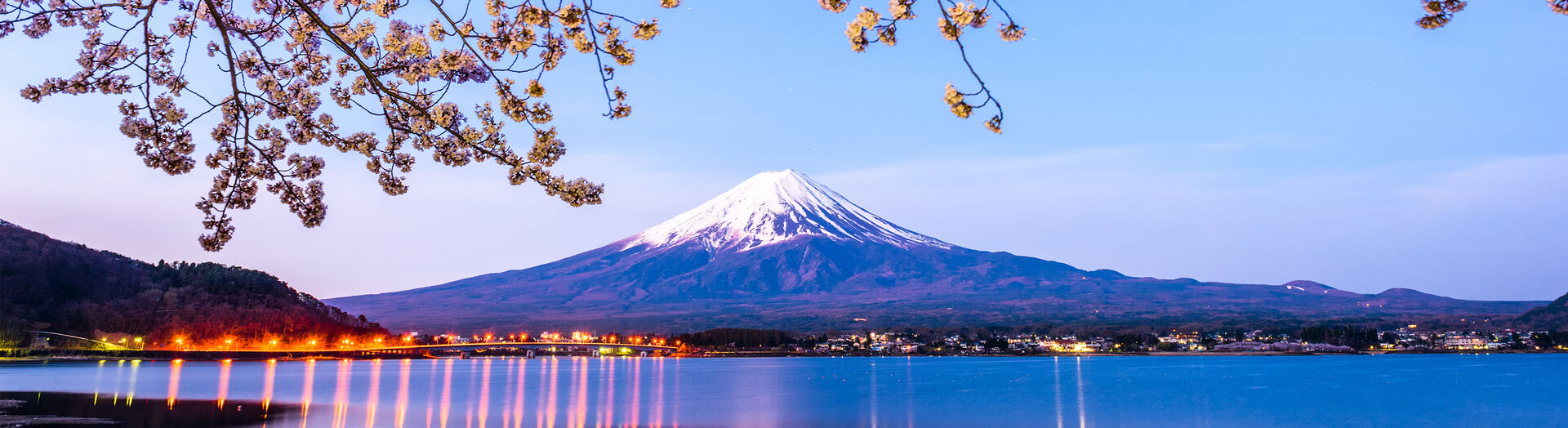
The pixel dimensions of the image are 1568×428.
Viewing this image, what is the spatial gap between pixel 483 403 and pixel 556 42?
2394 inches

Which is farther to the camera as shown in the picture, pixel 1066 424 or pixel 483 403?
pixel 483 403

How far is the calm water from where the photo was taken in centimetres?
5206

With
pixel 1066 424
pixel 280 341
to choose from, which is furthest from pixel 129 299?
pixel 1066 424

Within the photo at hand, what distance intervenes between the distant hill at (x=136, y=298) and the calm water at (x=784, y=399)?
2359 centimetres

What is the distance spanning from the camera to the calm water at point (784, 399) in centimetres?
5206

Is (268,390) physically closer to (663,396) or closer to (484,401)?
(484,401)

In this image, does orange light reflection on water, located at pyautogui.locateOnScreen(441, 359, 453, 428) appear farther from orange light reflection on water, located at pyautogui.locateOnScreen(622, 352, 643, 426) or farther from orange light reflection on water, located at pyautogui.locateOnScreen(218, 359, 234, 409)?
orange light reflection on water, located at pyautogui.locateOnScreen(218, 359, 234, 409)

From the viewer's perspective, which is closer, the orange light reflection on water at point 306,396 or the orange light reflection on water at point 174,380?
the orange light reflection on water at point 306,396

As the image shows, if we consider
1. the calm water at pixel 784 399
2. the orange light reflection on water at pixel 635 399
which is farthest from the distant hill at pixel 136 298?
the orange light reflection on water at pixel 635 399

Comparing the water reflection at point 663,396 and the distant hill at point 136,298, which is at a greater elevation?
the distant hill at point 136,298

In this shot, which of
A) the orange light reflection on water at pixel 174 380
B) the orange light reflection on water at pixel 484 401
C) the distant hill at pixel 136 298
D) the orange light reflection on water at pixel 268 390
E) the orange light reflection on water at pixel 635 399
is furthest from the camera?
the distant hill at pixel 136 298

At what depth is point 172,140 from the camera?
7.49 m

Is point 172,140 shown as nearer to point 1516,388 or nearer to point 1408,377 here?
point 1516,388

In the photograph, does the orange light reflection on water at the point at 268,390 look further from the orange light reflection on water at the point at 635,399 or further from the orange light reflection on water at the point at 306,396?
the orange light reflection on water at the point at 635,399
